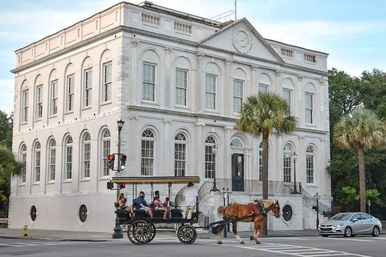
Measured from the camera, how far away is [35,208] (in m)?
46.8

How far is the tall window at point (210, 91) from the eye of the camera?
4379cm

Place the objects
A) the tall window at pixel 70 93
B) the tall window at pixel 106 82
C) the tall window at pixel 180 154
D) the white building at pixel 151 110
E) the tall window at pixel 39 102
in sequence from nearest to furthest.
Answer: the white building at pixel 151 110, the tall window at pixel 106 82, the tall window at pixel 180 154, the tall window at pixel 70 93, the tall window at pixel 39 102

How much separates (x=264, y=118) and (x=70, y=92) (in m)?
14.4

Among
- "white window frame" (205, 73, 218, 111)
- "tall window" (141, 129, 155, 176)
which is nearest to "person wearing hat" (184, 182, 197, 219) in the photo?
"tall window" (141, 129, 155, 176)

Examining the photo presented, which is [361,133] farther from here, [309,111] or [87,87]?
[87,87]

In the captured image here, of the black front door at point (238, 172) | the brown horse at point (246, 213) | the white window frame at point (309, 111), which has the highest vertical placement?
the white window frame at point (309, 111)

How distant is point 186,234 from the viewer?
23750 millimetres

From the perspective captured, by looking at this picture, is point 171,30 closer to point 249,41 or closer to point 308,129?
point 249,41

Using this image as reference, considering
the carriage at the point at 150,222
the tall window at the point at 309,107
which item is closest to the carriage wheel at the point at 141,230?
the carriage at the point at 150,222

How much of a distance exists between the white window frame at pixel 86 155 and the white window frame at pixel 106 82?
2.90 m

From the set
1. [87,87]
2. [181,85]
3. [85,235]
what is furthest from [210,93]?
[85,235]

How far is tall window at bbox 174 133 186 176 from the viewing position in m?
41.7

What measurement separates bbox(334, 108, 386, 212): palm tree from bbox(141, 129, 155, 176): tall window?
1321cm

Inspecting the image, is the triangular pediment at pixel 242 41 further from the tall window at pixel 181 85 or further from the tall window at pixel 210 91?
the tall window at pixel 181 85
